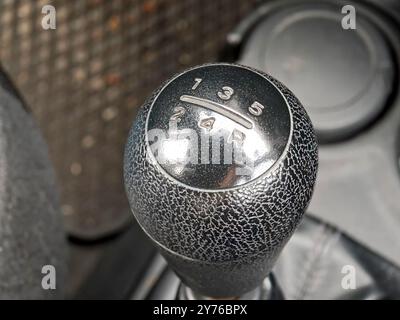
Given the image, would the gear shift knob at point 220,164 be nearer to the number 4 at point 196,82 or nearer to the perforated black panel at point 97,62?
the number 4 at point 196,82

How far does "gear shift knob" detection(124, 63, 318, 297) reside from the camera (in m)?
0.40

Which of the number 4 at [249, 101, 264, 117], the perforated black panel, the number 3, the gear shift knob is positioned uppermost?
the number 3

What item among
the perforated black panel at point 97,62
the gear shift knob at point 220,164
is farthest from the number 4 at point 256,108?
the perforated black panel at point 97,62

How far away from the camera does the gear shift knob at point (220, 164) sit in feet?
1.32

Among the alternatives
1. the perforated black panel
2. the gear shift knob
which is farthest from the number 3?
the perforated black panel

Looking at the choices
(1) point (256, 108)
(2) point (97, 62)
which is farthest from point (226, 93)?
(2) point (97, 62)

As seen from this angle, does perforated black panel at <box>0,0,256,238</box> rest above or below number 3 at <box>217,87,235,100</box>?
below

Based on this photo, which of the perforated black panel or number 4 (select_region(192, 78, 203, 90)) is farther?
the perforated black panel

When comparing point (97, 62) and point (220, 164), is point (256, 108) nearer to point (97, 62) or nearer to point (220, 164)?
point (220, 164)

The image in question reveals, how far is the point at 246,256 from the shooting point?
45 cm

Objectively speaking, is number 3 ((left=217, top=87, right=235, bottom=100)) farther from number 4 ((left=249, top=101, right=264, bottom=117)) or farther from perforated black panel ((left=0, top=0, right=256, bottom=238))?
perforated black panel ((left=0, top=0, right=256, bottom=238))

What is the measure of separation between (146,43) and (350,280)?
2.31ft

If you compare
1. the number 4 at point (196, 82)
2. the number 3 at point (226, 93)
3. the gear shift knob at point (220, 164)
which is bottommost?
the gear shift knob at point (220, 164)
